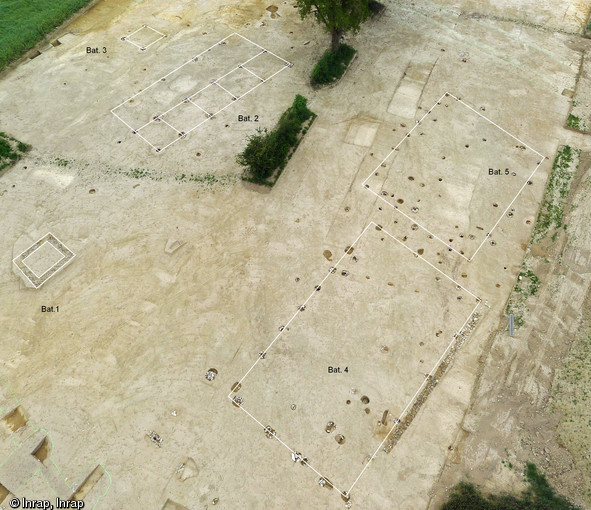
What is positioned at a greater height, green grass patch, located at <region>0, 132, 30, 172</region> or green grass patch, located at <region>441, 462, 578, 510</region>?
green grass patch, located at <region>0, 132, 30, 172</region>

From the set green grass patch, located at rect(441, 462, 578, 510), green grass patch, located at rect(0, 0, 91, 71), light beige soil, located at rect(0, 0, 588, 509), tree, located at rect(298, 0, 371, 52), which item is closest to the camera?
green grass patch, located at rect(441, 462, 578, 510)

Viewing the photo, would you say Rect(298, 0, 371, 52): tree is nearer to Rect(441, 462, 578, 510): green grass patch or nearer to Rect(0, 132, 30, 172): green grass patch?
Rect(0, 132, 30, 172): green grass patch

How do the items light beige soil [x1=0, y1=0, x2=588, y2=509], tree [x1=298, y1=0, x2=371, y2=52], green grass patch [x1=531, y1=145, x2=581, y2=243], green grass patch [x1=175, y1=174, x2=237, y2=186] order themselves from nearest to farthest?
light beige soil [x1=0, y1=0, x2=588, y2=509] < green grass patch [x1=531, y1=145, x2=581, y2=243] < green grass patch [x1=175, y1=174, x2=237, y2=186] < tree [x1=298, y1=0, x2=371, y2=52]

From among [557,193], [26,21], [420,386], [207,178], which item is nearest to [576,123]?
[557,193]

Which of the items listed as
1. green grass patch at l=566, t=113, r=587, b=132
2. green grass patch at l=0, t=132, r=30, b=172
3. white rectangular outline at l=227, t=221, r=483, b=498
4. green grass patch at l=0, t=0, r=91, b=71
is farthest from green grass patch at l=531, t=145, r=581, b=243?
green grass patch at l=0, t=0, r=91, b=71

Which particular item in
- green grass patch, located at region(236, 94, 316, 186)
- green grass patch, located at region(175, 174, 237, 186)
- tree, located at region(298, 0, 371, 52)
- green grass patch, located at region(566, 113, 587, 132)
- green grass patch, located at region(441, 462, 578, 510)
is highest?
tree, located at region(298, 0, 371, 52)

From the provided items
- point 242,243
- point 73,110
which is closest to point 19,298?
point 242,243

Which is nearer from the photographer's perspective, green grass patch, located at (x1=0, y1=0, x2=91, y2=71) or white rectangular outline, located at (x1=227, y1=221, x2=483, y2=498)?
white rectangular outline, located at (x1=227, y1=221, x2=483, y2=498)
